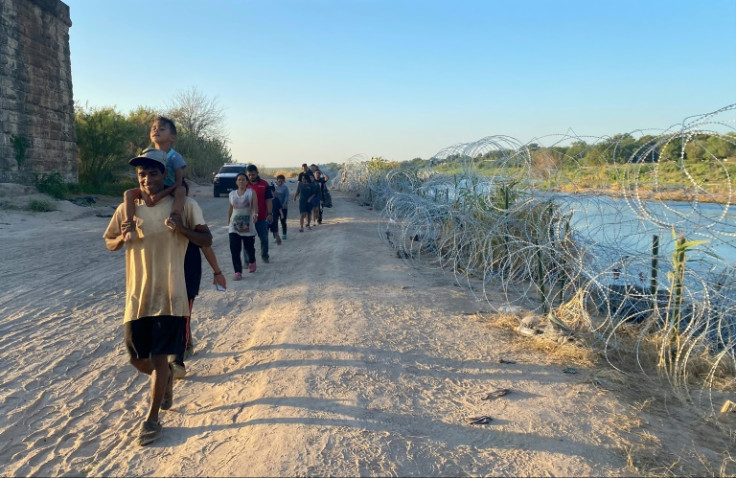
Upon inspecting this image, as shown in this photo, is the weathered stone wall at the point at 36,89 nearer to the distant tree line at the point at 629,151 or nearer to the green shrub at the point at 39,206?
the green shrub at the point at 39,206

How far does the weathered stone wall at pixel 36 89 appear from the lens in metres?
14.8

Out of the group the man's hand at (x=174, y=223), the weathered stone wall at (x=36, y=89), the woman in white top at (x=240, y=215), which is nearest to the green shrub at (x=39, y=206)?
the weathered stone wall at (x=36, y=89)

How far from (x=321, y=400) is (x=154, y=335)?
1.24 m

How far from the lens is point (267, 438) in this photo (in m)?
3.11

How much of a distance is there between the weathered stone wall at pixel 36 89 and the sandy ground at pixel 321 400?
10.8 meters

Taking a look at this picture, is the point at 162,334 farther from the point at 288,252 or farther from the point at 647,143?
the point at 288,252

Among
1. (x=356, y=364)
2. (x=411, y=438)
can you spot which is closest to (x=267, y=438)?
(x=411, y=438)

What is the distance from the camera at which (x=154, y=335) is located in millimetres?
3225

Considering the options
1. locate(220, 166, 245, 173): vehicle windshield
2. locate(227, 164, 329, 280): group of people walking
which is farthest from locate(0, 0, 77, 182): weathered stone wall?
locate(227, 164, 329, 280): group of people walking

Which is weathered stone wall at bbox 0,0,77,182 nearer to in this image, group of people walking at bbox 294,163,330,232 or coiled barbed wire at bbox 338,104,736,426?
group of people walking at bbox 294,163,330,232

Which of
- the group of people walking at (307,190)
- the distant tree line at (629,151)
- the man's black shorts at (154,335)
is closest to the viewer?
the man's black shorts at (154,335)

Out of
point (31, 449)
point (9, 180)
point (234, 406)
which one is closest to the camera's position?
point (31, 449)

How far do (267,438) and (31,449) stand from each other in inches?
57.5

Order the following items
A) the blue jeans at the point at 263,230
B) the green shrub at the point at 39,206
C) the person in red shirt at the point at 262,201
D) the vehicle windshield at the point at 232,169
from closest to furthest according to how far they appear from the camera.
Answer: the person in red shirt at the point at 262,201
the blue jeans at the point at 263,230
the green shrub at the point at 39,206
the vehicle windshield at the point at 232,169
